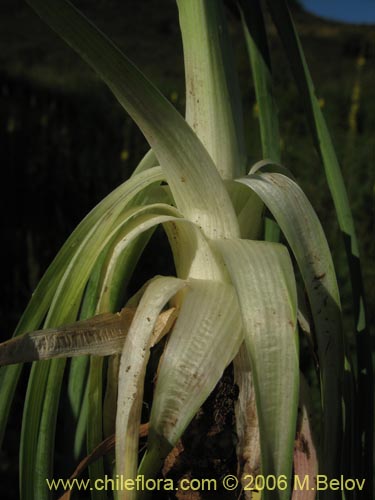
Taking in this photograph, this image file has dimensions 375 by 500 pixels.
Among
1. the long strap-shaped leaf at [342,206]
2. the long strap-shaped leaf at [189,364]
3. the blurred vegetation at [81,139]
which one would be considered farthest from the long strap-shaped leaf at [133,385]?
the blurred vegetation at [81,139]

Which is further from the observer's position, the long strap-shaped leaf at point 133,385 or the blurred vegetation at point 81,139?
the blurred vegetation at point 81,139

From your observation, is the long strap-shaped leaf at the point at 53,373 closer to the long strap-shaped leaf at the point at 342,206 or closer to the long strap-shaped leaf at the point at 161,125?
the long strap-shaped leaf at the point at 161,125

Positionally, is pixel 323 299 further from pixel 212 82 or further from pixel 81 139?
pixel 81 139

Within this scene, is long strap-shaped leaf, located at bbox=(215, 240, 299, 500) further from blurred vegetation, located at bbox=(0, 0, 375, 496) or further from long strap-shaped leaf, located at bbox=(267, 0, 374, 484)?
blurred vegetation, located at bbox=(0, 0, 375, 496)

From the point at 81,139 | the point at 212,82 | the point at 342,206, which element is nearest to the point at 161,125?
the point at 212,82

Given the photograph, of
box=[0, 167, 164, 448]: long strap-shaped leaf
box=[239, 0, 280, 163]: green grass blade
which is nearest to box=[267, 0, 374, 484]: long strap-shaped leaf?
box=[239, 0, 280, 163]: green grass blade

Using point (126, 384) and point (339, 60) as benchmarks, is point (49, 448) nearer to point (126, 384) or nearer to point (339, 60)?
point (126, 384)
